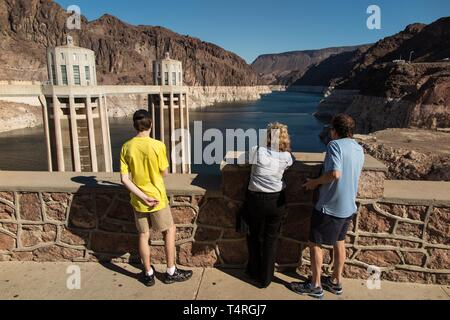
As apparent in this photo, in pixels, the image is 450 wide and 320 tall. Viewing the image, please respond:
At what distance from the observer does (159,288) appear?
3.88 m

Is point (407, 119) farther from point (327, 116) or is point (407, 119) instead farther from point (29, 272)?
point (327, 116)

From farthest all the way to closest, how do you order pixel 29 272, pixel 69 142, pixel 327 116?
pixel 327 116
pixel 69 142
pixel 29 272

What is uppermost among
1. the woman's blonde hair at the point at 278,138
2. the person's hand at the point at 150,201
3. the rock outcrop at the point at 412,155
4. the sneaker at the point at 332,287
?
the woman's blonde hair at the point at 278,138

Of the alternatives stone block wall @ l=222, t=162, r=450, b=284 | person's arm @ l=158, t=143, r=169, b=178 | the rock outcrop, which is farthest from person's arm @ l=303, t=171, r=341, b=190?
the rock outcrop

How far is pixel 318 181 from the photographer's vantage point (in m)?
3.52

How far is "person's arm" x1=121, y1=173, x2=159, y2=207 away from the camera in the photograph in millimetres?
3594

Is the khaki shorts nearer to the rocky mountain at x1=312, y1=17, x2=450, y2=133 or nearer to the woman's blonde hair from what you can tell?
the woman's blonde hair

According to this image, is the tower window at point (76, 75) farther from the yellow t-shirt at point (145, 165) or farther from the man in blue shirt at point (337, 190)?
the man in blue shirt at point (337, 190)

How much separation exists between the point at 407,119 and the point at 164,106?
2831 centimetres

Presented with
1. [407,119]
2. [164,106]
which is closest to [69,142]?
[164,106]

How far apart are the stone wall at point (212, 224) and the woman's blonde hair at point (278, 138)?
0.49m

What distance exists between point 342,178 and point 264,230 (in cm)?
105

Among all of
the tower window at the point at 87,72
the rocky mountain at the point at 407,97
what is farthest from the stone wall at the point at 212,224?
the rocky mountain at the point at 407,97

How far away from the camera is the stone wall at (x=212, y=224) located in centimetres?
391
